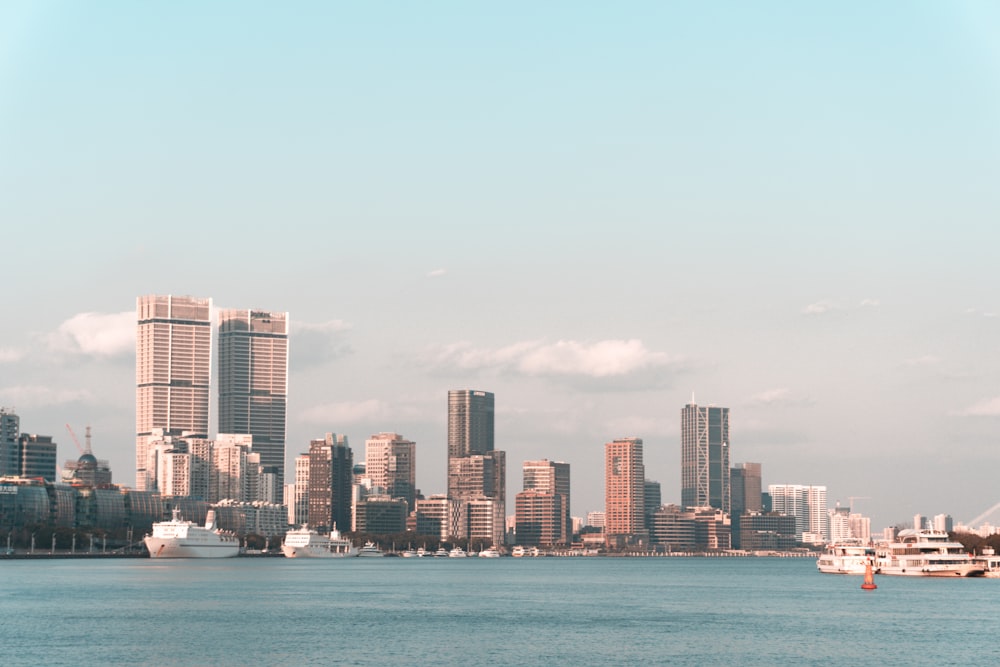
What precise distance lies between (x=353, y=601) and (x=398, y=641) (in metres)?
50.0

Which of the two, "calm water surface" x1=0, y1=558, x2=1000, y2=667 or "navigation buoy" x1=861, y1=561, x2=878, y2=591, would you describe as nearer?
"calm water surface" x1=0, y1=558, x2=1000, y2=667

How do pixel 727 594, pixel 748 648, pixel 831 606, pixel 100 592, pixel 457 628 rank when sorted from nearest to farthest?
1. pixel 748 648
2. pixel 457 628
3. pixel 831 606
4. pixel 100 592
5. pixel 727 594

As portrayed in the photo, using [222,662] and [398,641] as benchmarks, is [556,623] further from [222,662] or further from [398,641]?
[222,662]

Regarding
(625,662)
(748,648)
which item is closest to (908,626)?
(748,648)

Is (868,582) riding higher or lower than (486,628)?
lower

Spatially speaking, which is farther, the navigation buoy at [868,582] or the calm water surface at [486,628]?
the navigation buoy at [868,582]

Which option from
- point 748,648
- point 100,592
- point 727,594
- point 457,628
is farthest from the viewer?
point 727,594

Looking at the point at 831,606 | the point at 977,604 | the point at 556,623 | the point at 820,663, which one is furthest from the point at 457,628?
Result: the point at 977,604

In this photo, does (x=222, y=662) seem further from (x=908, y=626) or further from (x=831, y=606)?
(x=831, y=606)

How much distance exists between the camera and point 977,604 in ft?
521

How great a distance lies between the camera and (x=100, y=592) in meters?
176

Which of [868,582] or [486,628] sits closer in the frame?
[486,628]

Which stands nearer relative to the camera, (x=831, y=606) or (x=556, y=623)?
(x=556, y=623)

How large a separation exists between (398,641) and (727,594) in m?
86.4
